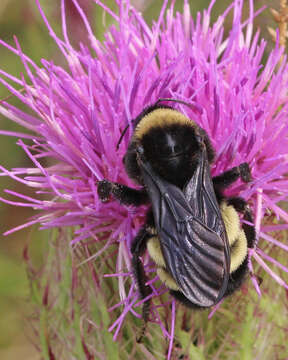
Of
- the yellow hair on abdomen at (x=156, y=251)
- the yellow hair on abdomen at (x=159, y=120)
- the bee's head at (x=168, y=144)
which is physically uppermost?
the yellow hair on abdomen at (x=159, y=120)

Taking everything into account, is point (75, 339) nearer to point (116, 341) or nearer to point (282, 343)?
point (116, 341)

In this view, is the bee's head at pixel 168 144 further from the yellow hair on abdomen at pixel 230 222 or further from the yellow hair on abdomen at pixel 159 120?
the yellow hair on abdomen at pixel 230 222

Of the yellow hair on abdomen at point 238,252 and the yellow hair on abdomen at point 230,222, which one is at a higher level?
the yellow hair on abdomen at point 230,222

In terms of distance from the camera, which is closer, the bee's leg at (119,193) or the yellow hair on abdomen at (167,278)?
the yellow hair on abdomen at (167,278)

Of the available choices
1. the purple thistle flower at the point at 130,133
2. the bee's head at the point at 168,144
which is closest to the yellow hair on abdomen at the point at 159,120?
the bee's head at the point at 168,144

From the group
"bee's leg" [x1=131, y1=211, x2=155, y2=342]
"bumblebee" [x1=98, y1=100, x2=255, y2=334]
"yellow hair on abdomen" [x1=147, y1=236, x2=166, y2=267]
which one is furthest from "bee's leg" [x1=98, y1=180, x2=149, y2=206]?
"yellow hair on abdomen" [x1=147, y1=236, x2=166, y2=267]

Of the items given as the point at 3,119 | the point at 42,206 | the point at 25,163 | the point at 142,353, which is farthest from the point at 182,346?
the point at 3,119

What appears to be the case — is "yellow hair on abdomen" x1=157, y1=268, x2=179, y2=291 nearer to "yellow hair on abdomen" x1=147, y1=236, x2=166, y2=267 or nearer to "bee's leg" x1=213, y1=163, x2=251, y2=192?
"yellow hair on abdomen" x1=147, y1=236, x2=166, y2=267

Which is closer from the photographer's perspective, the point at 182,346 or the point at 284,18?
the point at 182,346
